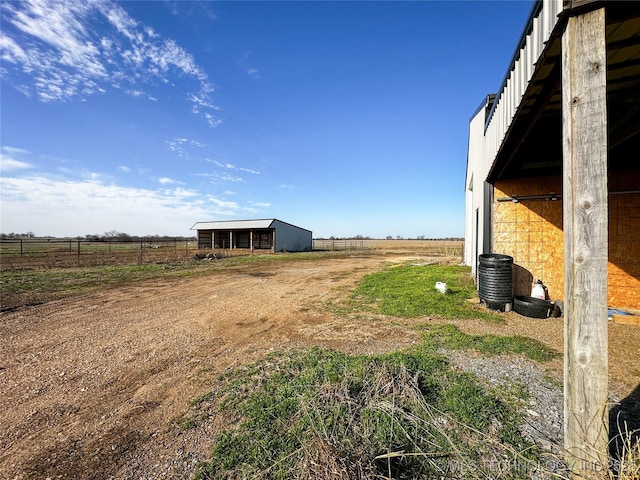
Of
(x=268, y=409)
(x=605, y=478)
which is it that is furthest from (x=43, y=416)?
(x=605, y=478)

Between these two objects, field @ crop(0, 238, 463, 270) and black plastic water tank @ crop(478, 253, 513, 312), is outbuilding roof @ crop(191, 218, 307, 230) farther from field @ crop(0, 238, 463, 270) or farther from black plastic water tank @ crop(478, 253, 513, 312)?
black plastic water tank @ crop(478, 253, 513, 312)

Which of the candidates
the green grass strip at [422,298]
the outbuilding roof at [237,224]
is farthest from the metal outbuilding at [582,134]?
the outbuilding roof at [237,224]

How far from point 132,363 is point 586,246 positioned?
4897 mm

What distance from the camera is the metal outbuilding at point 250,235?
1147 inches

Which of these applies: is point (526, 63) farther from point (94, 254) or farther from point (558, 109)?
point (94, 254)

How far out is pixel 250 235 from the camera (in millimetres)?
29172

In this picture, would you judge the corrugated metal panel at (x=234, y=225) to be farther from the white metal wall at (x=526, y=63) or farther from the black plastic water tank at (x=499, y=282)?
the white metal wall at (x=526, y=63)

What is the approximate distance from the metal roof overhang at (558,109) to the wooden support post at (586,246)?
0.30 meters

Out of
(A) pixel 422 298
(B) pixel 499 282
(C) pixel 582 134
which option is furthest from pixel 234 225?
(C) pixel 582 134

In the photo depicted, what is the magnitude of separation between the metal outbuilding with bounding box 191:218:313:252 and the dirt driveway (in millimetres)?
21456

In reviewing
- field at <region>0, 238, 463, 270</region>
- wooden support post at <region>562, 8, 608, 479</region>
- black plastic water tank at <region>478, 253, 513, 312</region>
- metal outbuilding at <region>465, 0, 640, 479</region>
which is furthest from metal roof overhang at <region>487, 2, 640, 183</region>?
field at <region>0, 238, 463, 270</region>

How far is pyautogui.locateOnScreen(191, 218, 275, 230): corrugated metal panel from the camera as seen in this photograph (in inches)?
1133

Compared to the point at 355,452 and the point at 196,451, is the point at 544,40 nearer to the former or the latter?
the point at 355,452

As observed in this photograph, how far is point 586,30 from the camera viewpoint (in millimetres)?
1717
